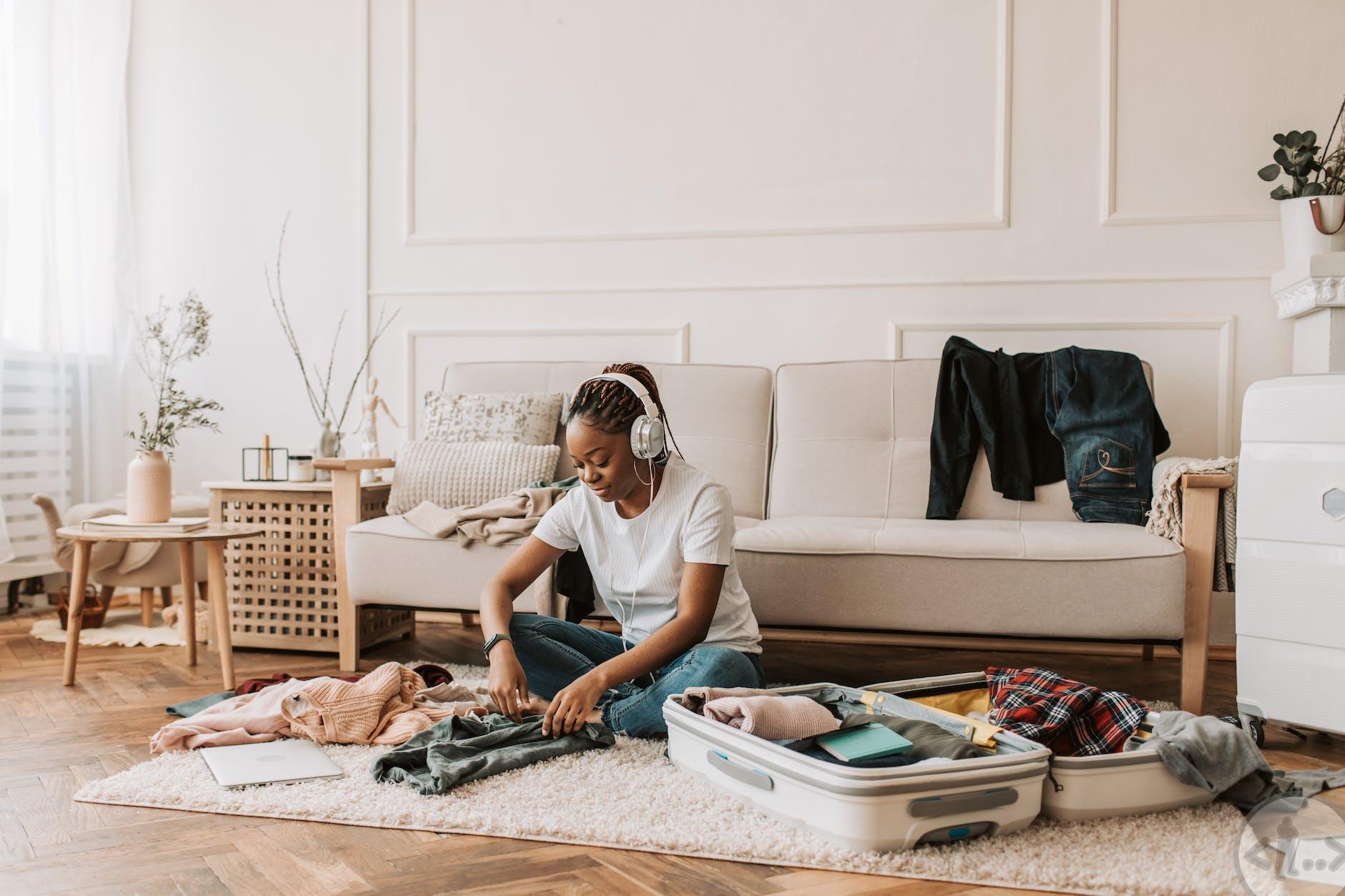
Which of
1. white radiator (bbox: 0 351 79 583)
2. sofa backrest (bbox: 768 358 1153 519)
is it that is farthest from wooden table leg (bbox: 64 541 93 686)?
sofa backrest (bbox: 768 358 1153 519)

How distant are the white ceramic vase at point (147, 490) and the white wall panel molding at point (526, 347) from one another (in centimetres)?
111

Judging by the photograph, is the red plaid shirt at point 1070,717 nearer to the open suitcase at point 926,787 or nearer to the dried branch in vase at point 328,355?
the open suitcase at point 926,787

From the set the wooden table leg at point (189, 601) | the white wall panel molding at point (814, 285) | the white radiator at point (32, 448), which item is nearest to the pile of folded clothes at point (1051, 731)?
the wooden table leg at point (189, 601)

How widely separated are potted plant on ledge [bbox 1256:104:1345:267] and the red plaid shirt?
5.54ft

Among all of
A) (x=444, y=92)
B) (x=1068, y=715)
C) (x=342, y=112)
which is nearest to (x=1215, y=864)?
(x=1068, y=715)

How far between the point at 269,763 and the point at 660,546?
0.83 metres

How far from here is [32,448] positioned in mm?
3670

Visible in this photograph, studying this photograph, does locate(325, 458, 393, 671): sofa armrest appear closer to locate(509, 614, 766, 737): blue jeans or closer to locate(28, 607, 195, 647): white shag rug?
locate(28, 607, 195, 647): white shag rug

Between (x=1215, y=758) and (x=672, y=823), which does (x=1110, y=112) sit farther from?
A: (x=672, y=823)

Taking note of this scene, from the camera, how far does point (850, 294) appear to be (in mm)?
3475

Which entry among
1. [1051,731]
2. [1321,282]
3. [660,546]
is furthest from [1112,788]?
[1321,282]

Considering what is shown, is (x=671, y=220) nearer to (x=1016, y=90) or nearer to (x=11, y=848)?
(x=1016, y=90)

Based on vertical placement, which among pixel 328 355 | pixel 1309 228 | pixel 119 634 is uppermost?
pixel 1309 228

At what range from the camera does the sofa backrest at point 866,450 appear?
9.62 feet
